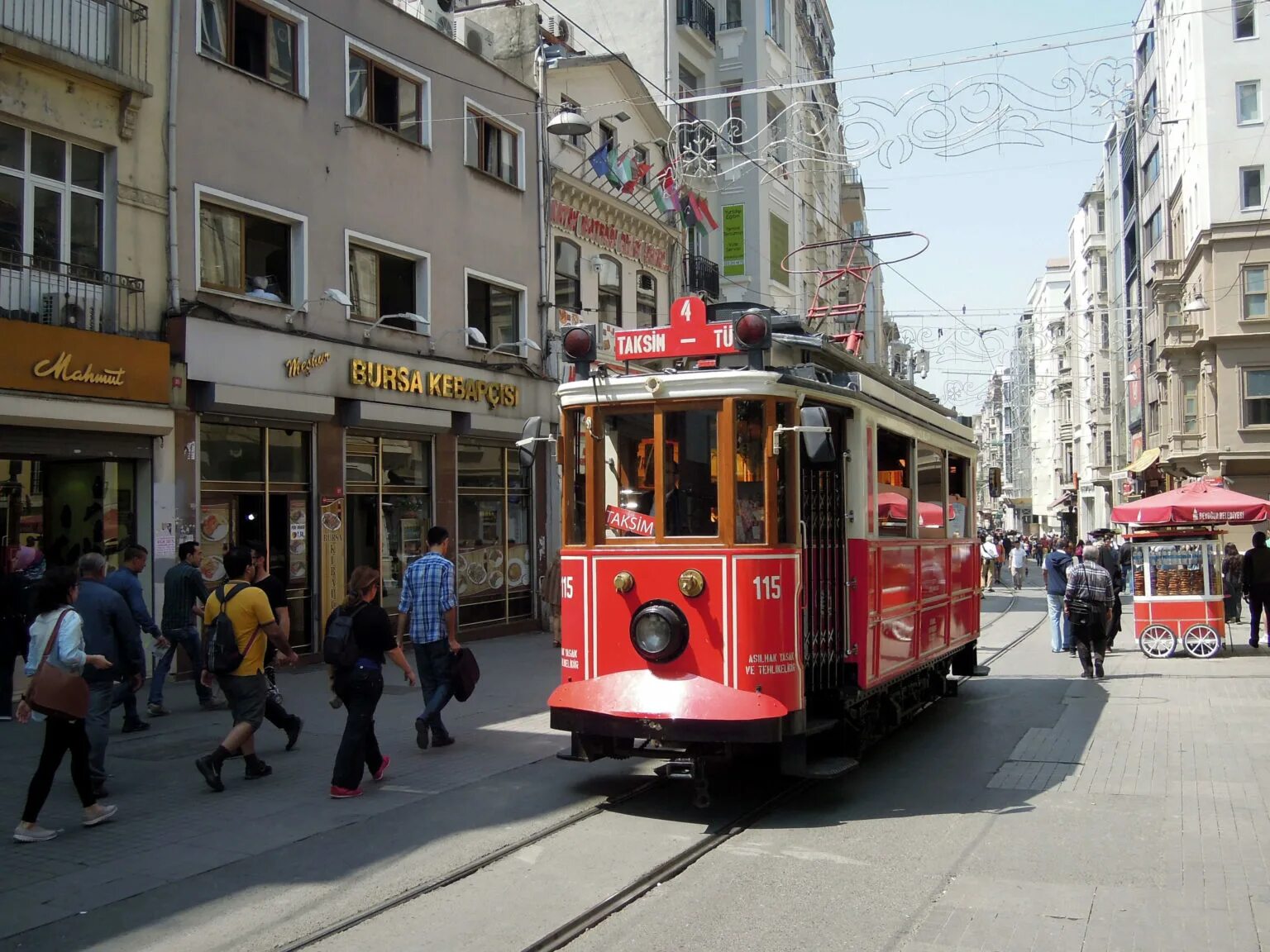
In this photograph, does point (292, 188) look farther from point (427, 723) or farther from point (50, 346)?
point (427, 723)

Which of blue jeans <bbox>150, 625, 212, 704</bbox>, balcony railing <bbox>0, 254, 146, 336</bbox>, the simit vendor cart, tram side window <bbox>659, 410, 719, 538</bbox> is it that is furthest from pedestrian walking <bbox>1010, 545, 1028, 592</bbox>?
tram side window <bbox>659, 410, 719, 538</bbox>

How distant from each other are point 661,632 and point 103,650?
13.5 feet

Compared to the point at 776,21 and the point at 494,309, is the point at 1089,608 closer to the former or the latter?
the point at 494,309

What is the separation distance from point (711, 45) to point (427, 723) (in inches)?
1070

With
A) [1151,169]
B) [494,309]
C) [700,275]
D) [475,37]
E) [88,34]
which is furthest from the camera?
[1151,169]

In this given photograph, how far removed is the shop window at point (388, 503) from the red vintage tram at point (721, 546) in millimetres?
9297

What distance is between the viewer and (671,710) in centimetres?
751

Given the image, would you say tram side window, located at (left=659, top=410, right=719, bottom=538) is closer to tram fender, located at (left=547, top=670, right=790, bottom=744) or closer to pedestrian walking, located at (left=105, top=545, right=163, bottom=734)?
tram fender, located at (left=547, top=670, right=790, bottom=744)

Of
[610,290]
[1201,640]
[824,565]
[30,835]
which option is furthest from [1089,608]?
[610,290]

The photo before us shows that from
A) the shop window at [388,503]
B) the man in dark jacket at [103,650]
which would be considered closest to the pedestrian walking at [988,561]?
the shop window at [388,503]

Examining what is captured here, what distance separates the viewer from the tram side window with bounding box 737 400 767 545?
7.75 m

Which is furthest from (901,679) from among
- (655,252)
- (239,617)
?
(655,252)

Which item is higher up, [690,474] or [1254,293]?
[1254,293]

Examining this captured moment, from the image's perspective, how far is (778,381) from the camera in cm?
780
